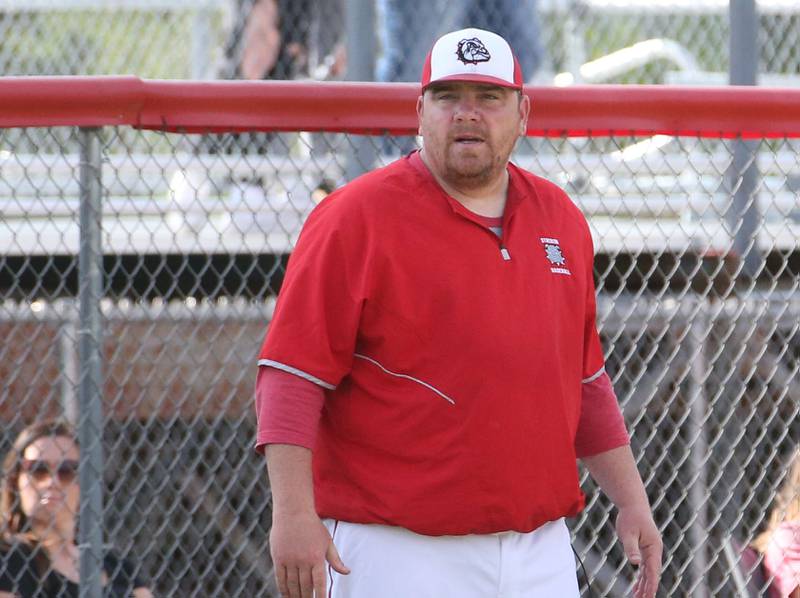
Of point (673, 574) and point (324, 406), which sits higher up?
point (324, 406)

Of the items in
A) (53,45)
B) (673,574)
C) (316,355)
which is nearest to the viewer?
(316,355)

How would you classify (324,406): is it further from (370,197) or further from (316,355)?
(370,197)

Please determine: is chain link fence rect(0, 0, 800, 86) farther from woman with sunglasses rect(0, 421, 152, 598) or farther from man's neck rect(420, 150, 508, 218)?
man's neck rect(420, 150, 508, 218)

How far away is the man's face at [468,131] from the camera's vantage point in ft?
8.94

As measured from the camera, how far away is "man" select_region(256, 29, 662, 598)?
2625mm

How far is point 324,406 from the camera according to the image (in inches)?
110

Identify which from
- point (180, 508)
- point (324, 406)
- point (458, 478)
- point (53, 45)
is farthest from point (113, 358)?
point (53, 45)

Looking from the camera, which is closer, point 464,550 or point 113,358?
point 464,550

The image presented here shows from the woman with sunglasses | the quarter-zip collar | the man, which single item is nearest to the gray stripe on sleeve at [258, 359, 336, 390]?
the man

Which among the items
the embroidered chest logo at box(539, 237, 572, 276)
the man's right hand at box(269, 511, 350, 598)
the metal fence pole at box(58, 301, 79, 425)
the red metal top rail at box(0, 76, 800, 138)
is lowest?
the metal fence pole at box(58, 301, 79, 425)

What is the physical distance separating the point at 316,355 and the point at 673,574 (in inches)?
108

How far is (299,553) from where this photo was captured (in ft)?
8.23

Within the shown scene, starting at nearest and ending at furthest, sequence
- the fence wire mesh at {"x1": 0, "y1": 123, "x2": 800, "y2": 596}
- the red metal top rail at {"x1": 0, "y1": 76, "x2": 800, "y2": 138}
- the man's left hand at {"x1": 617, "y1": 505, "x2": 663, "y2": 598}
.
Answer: the man's left hand at {"x1": 617, "y1": 505, "x2": 663, "y2": 598} < the red metal top rail at {"x1": 0, "y1": 76, "x2": 800, "y2": 138} < the fence wire mesh at {"x1": 0, "y1": 123, "x2": 800, "y2": 596}

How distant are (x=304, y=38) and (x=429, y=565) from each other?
4.31 metres
